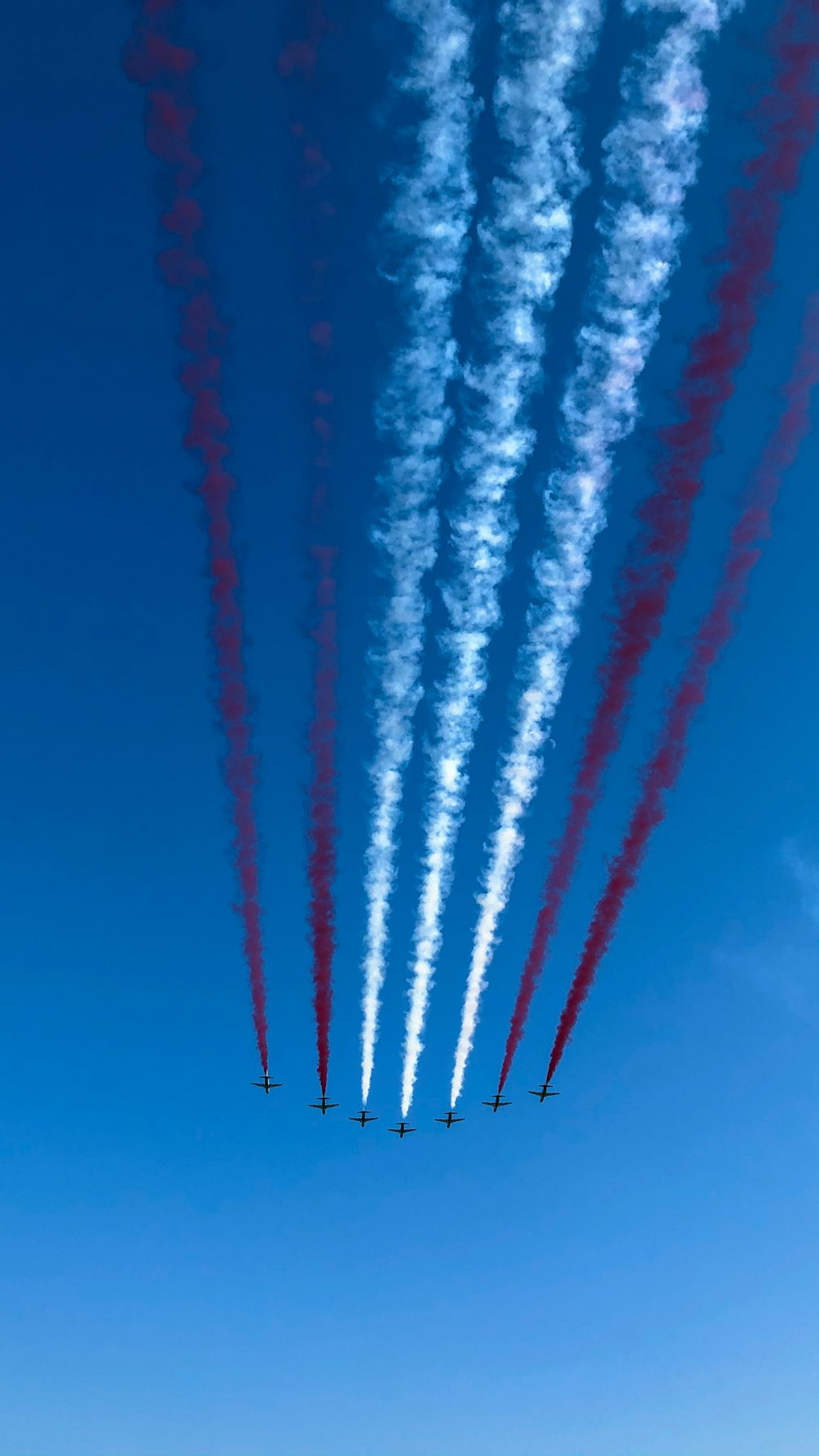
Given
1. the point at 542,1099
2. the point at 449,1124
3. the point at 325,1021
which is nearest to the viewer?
the point at 325,1021

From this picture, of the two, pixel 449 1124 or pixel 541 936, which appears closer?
pixel 541 936

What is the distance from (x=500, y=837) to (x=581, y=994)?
A: 5.49 metres

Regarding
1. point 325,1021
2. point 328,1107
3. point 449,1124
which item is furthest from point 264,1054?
point 449,1124

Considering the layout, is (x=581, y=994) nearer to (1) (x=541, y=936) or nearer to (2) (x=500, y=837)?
(1) (x=541, y=936)

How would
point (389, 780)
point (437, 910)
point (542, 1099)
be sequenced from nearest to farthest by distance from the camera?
point (389, 780) → point (437, 910) → point (542, 1099)

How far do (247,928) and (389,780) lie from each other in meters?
5.54

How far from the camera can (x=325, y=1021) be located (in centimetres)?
2545

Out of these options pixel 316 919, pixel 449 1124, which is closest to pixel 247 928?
pixel 316 919

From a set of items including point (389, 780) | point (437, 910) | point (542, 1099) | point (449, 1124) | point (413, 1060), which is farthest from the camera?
point (449, 1124)

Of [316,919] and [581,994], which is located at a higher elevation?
[316,919]

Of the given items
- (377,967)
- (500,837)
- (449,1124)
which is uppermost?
(500,837)

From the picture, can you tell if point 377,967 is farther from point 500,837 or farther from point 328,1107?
point 328,1107

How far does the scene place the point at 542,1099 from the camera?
3791cm

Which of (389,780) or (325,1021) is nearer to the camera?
(389,780)
